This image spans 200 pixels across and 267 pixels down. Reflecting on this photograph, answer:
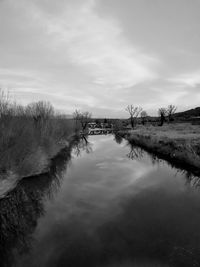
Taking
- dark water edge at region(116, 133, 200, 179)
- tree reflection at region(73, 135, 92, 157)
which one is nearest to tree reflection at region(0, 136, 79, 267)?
dark water edge at region(116, 133, 200, 179)

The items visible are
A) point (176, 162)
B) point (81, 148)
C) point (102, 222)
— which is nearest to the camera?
point (102, 222)

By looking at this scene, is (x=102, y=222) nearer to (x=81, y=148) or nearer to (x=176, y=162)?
(x=176, y=162)

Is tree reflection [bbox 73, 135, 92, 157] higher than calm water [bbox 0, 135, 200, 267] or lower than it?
higher

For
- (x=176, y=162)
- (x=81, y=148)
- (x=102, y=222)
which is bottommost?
(x=102, y=222)

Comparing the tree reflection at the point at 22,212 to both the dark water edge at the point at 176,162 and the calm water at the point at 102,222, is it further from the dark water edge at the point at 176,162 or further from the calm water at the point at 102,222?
the dark water edge at the point at 176,162

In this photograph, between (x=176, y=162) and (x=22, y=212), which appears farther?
(x=176, y=162)

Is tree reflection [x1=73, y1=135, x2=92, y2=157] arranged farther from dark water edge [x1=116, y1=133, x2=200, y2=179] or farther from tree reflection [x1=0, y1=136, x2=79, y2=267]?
tree reflection [x1=0, y1=136, x2=79, y2=267]

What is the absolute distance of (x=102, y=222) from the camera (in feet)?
22.1

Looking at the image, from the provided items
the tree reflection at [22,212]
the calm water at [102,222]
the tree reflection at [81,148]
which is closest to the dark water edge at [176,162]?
the calm water at [102,222]

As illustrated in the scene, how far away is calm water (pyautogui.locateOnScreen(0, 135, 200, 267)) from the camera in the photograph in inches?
195

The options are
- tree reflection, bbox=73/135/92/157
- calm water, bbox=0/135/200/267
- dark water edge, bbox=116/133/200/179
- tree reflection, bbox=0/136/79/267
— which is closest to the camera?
calm water, bbox=0/135/200/267

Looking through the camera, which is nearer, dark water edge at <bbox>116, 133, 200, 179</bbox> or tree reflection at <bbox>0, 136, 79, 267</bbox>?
tree reflection at <bbox>0, 136, 79, 267</bbox>

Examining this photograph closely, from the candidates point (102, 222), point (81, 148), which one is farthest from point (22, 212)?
point (81, 148)

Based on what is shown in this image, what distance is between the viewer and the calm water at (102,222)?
4.94 m
